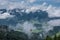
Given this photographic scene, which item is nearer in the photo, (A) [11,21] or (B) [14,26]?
(B) [14,26]

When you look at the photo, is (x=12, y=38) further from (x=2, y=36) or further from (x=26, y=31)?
(x=26, y=31)

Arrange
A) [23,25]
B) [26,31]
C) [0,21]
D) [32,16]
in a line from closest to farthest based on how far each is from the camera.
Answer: [0,21] < [26,31] < [32,16] < [23,25]

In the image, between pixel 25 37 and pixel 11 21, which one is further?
pixel 11 21

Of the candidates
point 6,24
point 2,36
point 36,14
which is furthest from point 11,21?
point 36,14

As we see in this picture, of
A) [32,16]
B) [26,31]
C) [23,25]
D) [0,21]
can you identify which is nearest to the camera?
[0,21]

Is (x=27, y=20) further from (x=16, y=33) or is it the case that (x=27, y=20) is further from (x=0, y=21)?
(x=0, y=21)

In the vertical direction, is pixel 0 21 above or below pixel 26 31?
above

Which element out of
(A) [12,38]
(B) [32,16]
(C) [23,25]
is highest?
(B) [32,16]

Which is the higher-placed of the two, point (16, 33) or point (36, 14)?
point (36, 14)

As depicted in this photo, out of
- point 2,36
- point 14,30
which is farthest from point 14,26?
point 2,36
